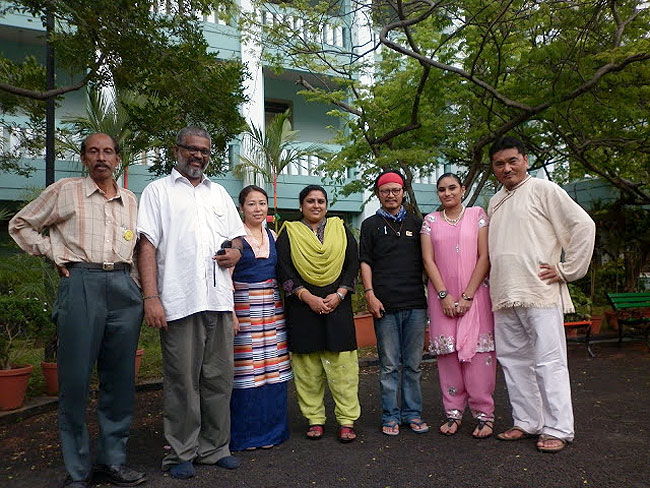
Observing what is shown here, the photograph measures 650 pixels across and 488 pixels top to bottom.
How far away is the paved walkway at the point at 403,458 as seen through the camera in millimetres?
3309

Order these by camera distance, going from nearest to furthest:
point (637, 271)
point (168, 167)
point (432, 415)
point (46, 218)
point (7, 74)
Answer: point (46, 218)
point (432, 415)
point (7, 74)
point (168, 167)
point (637, 271)

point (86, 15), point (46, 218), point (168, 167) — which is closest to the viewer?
point (46, 218)

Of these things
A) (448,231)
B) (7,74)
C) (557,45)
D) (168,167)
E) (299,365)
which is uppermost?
(557,45)

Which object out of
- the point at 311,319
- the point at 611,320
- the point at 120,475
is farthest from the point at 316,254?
the point at 611,320

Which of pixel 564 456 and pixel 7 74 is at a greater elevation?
pixel 7 74

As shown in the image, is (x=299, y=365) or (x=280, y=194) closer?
(x=299, y=365)

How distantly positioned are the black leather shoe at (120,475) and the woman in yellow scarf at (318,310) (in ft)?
4.12

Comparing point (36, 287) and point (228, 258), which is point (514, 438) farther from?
point (36, 287)

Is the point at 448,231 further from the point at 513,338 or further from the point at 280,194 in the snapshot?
the point at 280,194

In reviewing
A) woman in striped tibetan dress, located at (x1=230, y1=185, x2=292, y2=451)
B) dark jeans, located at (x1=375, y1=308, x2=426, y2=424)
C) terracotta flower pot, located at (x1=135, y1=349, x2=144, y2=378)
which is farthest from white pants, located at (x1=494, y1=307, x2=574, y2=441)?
terracotta flower pot, located at (x1=135, y1=349, x2=144, y2=378)

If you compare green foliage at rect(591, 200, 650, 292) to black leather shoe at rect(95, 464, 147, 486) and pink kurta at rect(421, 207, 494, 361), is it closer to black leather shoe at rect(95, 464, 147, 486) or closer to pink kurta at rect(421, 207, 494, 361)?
pink kurta at rect(421, 207, 494, 361)

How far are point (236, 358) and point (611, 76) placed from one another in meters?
5.59

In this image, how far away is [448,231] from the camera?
418 cm

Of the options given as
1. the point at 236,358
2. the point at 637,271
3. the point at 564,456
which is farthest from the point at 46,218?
the point at 637,271
